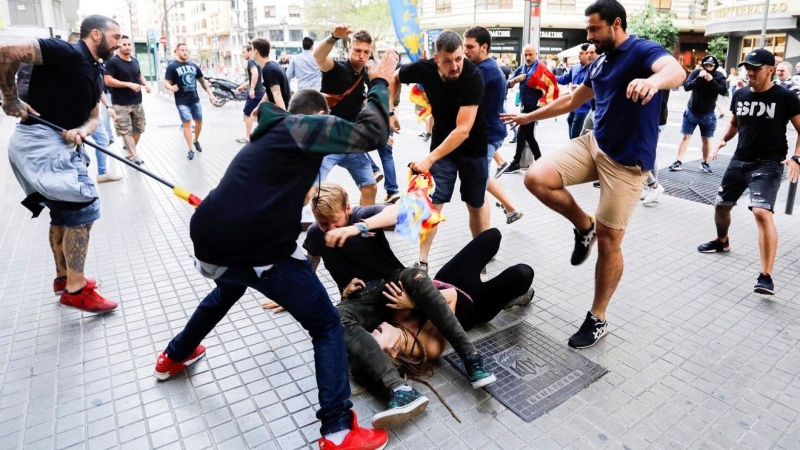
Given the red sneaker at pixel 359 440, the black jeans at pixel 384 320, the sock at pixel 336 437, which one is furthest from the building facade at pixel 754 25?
the sock at pixel 336 437

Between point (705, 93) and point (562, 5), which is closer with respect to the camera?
point (705, 93)

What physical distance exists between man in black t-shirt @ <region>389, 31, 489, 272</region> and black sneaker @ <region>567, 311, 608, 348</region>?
1.29 metres

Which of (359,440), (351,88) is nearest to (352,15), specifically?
(351,88)

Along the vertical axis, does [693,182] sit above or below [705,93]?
below

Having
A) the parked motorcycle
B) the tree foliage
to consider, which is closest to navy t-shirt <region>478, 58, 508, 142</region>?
the parked motorcycle

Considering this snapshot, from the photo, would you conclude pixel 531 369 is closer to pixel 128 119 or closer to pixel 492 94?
pixel 492 94

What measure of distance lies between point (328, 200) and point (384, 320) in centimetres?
77

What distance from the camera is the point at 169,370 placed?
10.1 ft

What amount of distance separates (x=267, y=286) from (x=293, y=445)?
0.79m

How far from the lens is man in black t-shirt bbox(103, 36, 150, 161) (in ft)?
27.3

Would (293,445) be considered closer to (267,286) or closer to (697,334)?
(267,286)

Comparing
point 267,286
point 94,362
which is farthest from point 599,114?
point 94,362

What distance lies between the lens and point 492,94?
16.6 feet

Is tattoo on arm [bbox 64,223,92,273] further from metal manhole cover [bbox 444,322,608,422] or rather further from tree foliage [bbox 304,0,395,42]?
tree foliage [bbox 304,0,395,42]
